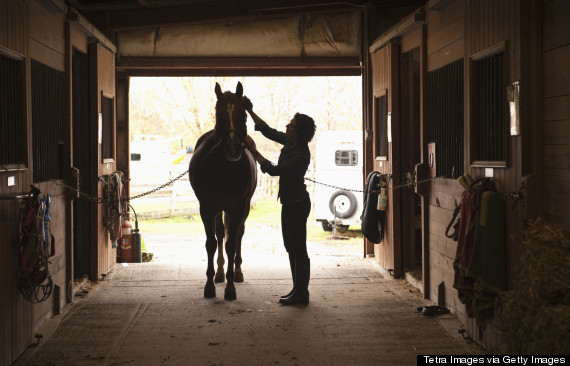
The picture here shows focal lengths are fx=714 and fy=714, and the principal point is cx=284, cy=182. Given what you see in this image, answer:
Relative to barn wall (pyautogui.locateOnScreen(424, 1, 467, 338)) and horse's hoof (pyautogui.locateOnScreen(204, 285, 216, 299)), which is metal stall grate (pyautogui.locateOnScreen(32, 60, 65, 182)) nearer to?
horse's hoof (pyautogui.locateOnScreen(204, 285, 216, 299))

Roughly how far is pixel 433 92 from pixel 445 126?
1.65 ft

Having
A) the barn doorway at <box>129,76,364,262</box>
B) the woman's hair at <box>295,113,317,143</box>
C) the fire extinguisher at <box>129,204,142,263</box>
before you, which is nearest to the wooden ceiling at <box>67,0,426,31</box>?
the fire extinguisher at <box>129,204,142,263</box>

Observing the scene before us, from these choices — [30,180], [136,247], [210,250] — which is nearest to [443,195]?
[210,250]

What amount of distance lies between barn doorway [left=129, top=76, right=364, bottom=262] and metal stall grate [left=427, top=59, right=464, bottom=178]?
4391mm

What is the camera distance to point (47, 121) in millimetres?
6035

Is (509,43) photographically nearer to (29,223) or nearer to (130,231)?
(29,223)

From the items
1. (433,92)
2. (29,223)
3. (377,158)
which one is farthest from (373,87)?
(29,223)

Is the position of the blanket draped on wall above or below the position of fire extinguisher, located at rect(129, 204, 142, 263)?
above

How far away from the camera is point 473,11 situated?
5109 millimetres

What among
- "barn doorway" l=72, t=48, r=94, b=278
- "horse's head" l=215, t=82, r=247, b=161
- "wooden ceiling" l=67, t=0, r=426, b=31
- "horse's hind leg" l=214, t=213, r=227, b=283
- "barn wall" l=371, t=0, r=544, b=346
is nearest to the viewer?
"barn wall" l=371, t=0, r=544, b=346

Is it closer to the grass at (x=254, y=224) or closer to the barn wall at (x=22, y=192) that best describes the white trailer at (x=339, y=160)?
the grass at (x=254, y=224)

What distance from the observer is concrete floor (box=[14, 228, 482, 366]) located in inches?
190

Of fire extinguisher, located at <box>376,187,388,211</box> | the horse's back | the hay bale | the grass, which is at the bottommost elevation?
the grass

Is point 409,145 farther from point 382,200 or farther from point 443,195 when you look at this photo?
point 443,195
